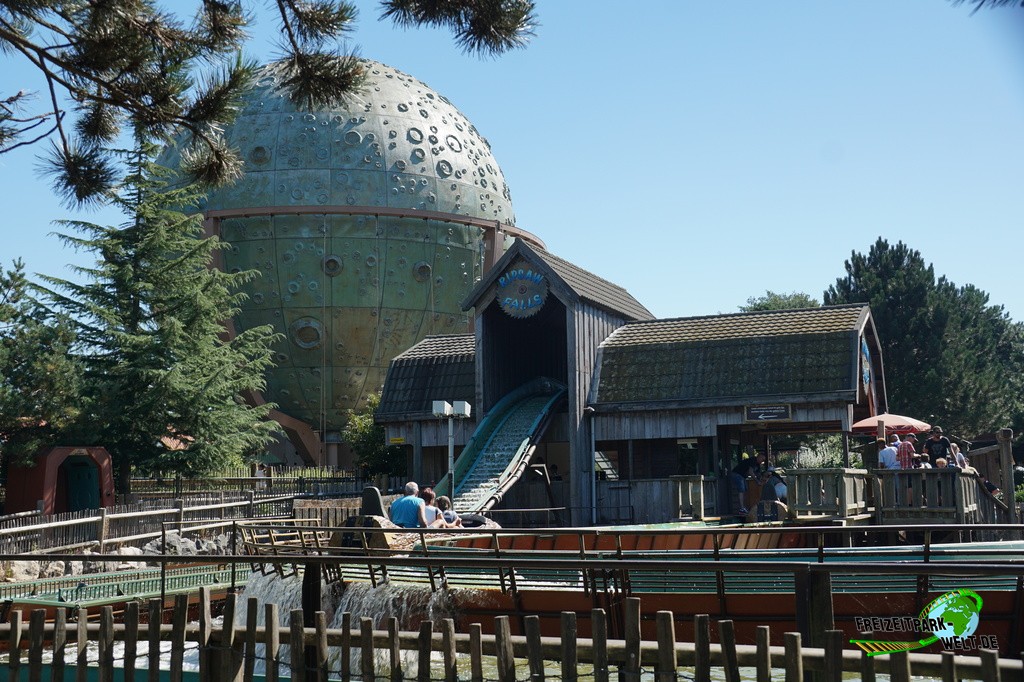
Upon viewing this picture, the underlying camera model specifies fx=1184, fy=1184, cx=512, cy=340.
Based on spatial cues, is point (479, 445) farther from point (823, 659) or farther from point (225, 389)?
point (823, 659)

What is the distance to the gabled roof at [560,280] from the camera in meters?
31.4

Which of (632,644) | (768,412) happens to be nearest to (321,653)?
(632,644)

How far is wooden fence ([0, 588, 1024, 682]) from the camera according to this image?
673 cm

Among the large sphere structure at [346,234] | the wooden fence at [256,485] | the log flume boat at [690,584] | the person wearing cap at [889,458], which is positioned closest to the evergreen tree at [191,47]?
the log flume boat at [690,584]

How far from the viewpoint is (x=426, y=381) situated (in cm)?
3509

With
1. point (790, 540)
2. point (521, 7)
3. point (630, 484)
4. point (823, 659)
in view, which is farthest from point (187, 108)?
point (630, 484)

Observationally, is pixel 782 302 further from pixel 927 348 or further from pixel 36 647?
pixel 36 647

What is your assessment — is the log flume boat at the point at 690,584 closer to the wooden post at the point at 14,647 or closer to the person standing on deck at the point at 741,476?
the wooden post at the point at 14,647

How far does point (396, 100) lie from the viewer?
4847 cm

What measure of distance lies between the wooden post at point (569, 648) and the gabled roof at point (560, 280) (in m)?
23.9

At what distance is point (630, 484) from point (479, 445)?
14.7 ft

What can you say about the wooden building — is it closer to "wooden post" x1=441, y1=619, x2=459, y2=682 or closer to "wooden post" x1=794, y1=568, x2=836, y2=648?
"wooden post" x1=794, y1=568, x2=836, y2=648

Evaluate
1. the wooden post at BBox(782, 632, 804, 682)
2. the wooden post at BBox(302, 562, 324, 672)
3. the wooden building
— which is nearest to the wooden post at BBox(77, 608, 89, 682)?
the wooden post at BBox(302, 562, 324, 672)

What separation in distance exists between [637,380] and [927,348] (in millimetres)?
30699
